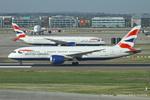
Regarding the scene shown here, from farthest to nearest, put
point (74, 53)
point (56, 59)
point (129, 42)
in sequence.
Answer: point (129, 42)
point (74, 53)
point (56, 59)

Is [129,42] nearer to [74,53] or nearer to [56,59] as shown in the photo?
[74,53]

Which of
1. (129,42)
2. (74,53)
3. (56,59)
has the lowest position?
(56,59)

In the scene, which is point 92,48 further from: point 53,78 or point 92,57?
point 53,78

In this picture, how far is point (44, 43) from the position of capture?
114m

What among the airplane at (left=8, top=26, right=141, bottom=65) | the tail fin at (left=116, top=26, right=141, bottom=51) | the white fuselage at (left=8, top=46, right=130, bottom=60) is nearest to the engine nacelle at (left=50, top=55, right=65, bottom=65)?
the airplane at (left=8, top=26, right=141, bottom=65)

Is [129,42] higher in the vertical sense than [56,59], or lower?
higher

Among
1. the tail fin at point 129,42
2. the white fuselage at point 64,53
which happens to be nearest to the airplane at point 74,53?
the white fuselage at point 64,53

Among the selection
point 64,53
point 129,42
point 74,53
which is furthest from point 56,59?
point 129,42

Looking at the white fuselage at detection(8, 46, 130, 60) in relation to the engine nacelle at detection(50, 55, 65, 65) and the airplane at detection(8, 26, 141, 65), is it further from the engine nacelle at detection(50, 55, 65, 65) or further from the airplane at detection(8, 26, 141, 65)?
the engine nacelle at detection(50, 55, 65, 65)

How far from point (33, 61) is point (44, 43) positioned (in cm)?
4562

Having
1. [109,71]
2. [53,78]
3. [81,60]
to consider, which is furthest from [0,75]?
[81,60]

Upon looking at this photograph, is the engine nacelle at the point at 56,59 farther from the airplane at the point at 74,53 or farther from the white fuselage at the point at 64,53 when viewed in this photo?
the white fuselage at the point at 64,53

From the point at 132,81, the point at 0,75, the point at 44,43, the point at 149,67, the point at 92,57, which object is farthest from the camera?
the point at 44,43

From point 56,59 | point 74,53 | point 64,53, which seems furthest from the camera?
point 74,53
